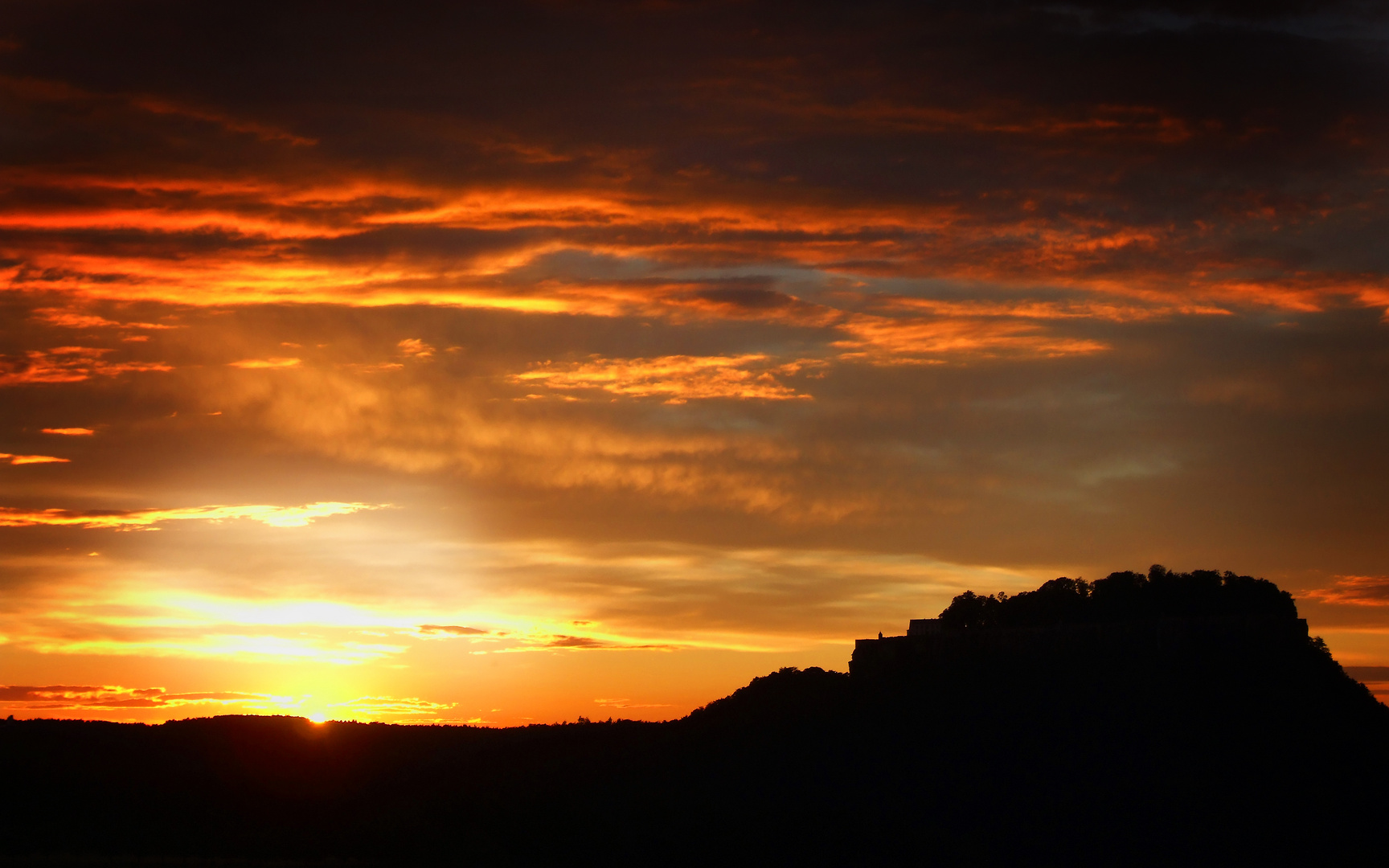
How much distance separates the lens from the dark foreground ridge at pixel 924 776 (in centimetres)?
6328

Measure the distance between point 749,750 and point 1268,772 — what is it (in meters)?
30.6

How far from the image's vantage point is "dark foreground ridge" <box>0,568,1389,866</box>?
6328 centimetres

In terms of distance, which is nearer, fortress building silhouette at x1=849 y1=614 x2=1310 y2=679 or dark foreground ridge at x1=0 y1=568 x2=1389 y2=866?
dark foreground ridge at x1=0 y1=568 x2=1389 y2=866

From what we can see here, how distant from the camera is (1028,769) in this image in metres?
68.6

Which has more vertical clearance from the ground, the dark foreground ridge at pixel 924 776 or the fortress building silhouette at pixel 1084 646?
the fortress building silhouette at pixel 1084 646

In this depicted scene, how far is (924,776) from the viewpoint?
71.2 m

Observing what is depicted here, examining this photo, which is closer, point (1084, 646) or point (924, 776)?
point (924, 776)

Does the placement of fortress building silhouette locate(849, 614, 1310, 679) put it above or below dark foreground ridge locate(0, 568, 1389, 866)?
above

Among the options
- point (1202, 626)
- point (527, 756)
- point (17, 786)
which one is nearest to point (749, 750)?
point (527, 756)

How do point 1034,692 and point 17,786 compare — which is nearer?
point 1034,692

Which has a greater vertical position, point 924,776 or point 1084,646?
point 1084,646

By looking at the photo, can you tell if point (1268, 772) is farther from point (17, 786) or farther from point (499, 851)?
point (17, 786)

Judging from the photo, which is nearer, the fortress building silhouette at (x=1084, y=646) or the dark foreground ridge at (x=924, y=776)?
the dark foreground ridge at (x=924, y=776)

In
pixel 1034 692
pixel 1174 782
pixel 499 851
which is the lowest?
pixel 499 851
